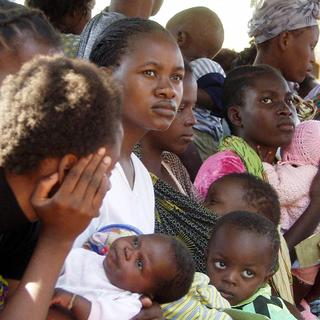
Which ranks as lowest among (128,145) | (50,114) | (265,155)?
(265,155)

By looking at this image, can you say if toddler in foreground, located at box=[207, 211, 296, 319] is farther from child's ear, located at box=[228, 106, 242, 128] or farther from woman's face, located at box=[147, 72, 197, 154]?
child's ear, located at box=[228, 106, 242, 128]

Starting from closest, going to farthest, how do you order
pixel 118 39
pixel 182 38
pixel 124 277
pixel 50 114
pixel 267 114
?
pixel 50 114 < pixel 124 277 < pixel 118 39 < pixel 267 114 < pixel 182 38

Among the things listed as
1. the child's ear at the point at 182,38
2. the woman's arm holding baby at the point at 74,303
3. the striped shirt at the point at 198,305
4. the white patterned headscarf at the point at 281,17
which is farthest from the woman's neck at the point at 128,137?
the child's ear at the point at 182,38

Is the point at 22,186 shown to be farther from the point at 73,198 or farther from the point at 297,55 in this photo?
the point at 297,55

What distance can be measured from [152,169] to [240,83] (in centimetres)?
106

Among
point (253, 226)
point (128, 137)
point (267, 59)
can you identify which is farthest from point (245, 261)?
point (267, 59)

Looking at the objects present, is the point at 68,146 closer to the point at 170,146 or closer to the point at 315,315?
the point at 170,146

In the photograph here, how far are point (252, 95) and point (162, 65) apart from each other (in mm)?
1228

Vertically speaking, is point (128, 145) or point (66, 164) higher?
point (66, 164)

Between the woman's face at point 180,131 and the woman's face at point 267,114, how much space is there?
550 mm

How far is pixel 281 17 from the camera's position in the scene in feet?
15.5

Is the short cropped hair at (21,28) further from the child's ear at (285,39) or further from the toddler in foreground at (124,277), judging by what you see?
the child's ear at (285,39)

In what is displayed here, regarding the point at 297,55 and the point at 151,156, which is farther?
the point at 297,55

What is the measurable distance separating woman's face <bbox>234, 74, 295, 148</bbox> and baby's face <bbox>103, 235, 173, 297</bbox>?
5.75ft
